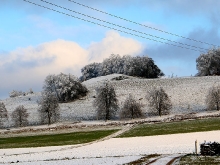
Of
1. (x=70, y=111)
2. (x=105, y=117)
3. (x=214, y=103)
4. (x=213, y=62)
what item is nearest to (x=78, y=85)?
(x=70, y=111)

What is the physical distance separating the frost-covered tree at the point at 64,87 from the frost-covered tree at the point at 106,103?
26.7 meters

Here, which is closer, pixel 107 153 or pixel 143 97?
pixel 107 153

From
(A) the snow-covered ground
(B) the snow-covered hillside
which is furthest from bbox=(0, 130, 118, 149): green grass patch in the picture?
(B) the snow-covered hillside

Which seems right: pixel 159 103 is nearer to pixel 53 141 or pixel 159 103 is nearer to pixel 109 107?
pixel 109 107

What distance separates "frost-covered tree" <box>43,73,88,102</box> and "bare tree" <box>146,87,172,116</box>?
37936 millimetres

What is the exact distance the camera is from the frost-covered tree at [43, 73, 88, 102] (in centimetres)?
14425

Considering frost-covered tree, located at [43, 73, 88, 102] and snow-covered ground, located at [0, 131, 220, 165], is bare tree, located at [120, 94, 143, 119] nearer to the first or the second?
frost-covered tree, located at [43, 73, 88, 102]

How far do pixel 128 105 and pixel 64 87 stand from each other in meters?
40.4

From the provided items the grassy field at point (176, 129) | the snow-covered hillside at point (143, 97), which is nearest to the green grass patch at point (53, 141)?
the grassy field at point (176, 129)

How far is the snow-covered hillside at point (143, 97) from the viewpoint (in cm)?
11738

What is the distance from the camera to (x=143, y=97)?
133000 mm

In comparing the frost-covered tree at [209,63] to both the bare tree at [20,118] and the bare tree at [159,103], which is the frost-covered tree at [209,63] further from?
the bare tree at [20,118]

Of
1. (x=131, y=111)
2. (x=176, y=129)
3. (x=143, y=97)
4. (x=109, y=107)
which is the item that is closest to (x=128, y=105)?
(x=131, y=111)

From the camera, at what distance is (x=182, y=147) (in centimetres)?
4278
